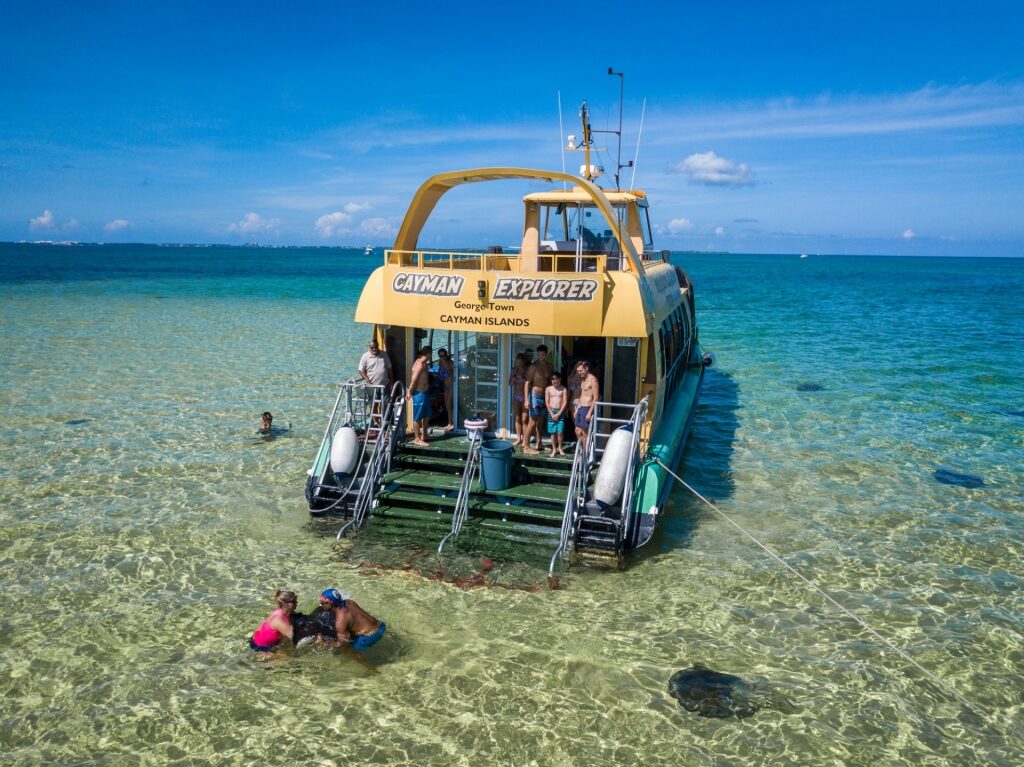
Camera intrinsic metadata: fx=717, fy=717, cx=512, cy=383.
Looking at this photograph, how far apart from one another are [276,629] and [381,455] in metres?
3.81

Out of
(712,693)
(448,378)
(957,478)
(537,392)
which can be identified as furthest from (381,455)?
(957,478)

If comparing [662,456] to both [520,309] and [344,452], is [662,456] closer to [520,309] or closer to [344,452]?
[520,309]

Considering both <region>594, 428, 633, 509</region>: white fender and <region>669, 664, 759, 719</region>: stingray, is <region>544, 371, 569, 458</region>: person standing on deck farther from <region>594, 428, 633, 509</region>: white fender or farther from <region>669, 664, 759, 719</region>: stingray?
<region>669, 664, 759, 719</region>: stingray

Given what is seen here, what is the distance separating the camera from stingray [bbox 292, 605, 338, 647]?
807 centimetres

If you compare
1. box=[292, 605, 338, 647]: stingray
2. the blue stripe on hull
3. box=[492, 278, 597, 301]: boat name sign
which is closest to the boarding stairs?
box=[492, 278, 597, 301]: boat name sign

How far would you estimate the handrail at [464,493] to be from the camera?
10.3 m

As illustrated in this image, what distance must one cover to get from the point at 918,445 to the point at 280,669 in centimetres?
1507

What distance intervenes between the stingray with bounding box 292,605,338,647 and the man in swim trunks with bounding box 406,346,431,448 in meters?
4.09

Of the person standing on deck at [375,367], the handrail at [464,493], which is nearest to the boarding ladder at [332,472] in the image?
the person standing on deck at [375,367]

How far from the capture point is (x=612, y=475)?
32.5 feet

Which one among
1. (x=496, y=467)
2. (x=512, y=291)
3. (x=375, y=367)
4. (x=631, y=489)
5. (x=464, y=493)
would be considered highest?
(x=512, y=291)

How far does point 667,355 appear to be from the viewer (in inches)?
568

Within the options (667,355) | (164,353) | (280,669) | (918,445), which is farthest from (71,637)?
(164,353)

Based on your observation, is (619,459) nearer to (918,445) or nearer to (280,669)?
(280,669)
